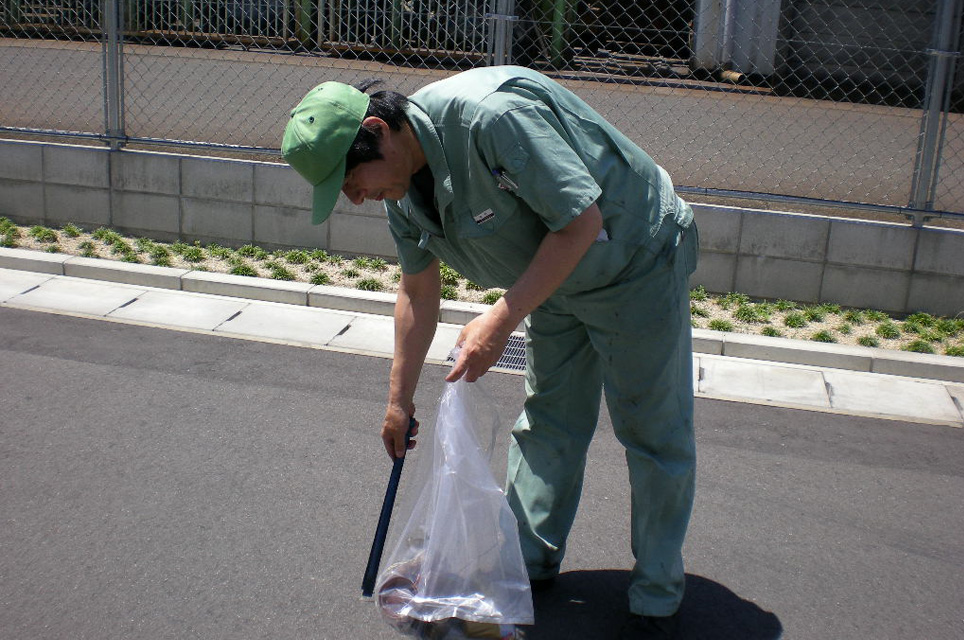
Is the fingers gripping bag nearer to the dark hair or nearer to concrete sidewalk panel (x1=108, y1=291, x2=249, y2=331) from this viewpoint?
the dark hair

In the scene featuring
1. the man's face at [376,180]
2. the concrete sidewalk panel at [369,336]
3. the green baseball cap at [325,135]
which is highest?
the green baseball cap at [325,135]

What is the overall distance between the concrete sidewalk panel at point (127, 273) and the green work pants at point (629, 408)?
12.4ft

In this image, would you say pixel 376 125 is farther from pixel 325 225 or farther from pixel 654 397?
pixel 325 225

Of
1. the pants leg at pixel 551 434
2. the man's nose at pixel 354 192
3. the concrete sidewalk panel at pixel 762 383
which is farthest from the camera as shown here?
the concrete sidewalk panel at pixel 762 383

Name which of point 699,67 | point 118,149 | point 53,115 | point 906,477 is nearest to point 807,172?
point 699,67

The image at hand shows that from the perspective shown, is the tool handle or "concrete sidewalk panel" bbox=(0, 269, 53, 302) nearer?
the tool handle

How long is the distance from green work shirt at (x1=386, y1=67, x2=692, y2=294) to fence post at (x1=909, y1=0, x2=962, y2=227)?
3.98 meters

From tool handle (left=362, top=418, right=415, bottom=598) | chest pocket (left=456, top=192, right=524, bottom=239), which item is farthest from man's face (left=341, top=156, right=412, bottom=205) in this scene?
tool handle (left=362, top=418, right=415, bottom=598)

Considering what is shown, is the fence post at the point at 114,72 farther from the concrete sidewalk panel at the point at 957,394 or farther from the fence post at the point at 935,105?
the concrete sidewalk panel at the point at 957,394

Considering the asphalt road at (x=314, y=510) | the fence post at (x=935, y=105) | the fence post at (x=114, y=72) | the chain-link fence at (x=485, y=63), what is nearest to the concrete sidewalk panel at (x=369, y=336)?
the asphalt road at (x=314, y=510)

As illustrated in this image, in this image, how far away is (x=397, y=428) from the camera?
9.05 feet

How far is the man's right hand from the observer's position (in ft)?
9.04

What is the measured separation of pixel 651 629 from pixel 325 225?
14.8 ft

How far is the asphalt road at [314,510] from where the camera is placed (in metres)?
3.01
